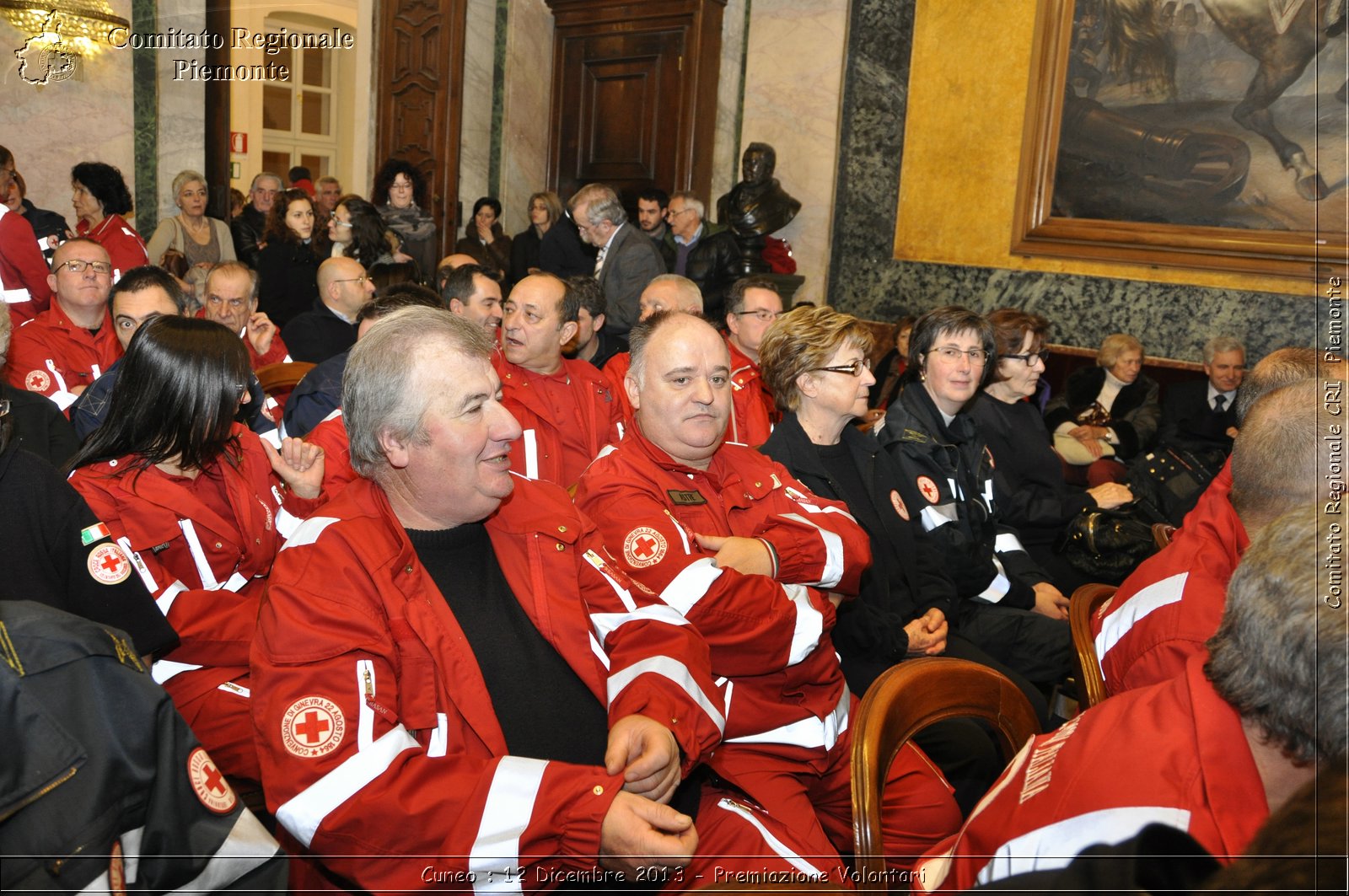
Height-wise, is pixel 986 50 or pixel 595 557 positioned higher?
pixel 986 50

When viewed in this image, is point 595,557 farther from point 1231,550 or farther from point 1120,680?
point 1231,550

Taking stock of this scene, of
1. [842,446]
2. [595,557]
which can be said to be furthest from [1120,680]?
[842,446]

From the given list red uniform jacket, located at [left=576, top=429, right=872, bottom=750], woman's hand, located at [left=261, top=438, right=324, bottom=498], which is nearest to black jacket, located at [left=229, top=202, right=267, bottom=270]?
woman's hand, located at [left=261, top=438, right=324, bottom=498]

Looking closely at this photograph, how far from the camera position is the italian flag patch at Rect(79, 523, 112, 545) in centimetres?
206

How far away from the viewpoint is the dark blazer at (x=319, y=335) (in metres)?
5.06

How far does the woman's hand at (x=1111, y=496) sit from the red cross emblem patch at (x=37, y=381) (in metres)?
4.39

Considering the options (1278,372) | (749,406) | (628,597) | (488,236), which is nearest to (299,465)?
(628,597)

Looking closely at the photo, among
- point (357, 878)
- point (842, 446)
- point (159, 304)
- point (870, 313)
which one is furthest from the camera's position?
point (870, 313)

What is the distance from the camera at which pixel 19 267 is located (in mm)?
5082

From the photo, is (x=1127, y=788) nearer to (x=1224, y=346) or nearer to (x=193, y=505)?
(x=193, y=505)

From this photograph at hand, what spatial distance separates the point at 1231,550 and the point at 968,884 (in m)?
1.09

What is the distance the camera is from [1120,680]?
6.75 feet

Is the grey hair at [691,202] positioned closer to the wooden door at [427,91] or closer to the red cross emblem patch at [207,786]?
the wooden door at [427,91]

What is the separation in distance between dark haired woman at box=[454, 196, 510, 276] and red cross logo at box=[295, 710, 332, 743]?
734 centimetres
